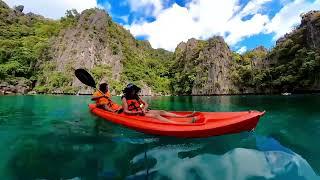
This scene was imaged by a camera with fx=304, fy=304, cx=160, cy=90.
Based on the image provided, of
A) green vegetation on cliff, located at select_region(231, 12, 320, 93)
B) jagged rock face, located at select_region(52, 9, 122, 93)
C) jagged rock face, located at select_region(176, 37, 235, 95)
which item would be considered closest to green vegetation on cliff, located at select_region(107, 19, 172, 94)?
jagged rock face, located at select_region(52, 9, 122, 93)

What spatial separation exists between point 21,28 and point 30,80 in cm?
2819

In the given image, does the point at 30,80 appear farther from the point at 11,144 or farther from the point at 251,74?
the point at 11,144

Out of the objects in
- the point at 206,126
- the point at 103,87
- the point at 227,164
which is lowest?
the point at 227,164

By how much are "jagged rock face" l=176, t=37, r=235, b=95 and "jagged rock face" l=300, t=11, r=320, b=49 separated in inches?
737

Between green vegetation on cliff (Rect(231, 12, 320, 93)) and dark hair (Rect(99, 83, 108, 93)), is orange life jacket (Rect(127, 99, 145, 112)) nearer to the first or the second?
dark hair (Rect(99, 83, 108, 93))

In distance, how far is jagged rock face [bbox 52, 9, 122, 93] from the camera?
8006cm

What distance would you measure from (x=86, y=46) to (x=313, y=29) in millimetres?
56029

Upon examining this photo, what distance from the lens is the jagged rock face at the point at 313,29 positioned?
49875 mm

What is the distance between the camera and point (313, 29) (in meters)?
51.1

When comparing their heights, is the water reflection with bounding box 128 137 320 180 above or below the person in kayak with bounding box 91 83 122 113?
below

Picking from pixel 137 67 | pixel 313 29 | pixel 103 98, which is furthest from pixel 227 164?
pixel 137 67


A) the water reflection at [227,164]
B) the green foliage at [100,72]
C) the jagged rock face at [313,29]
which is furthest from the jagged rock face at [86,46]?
the water reflection at [227,164]

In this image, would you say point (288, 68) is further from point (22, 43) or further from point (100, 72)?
point (22, 43)

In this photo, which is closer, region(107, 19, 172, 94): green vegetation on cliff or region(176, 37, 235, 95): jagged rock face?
region(176, 37, 235, 95): jagged rock face
